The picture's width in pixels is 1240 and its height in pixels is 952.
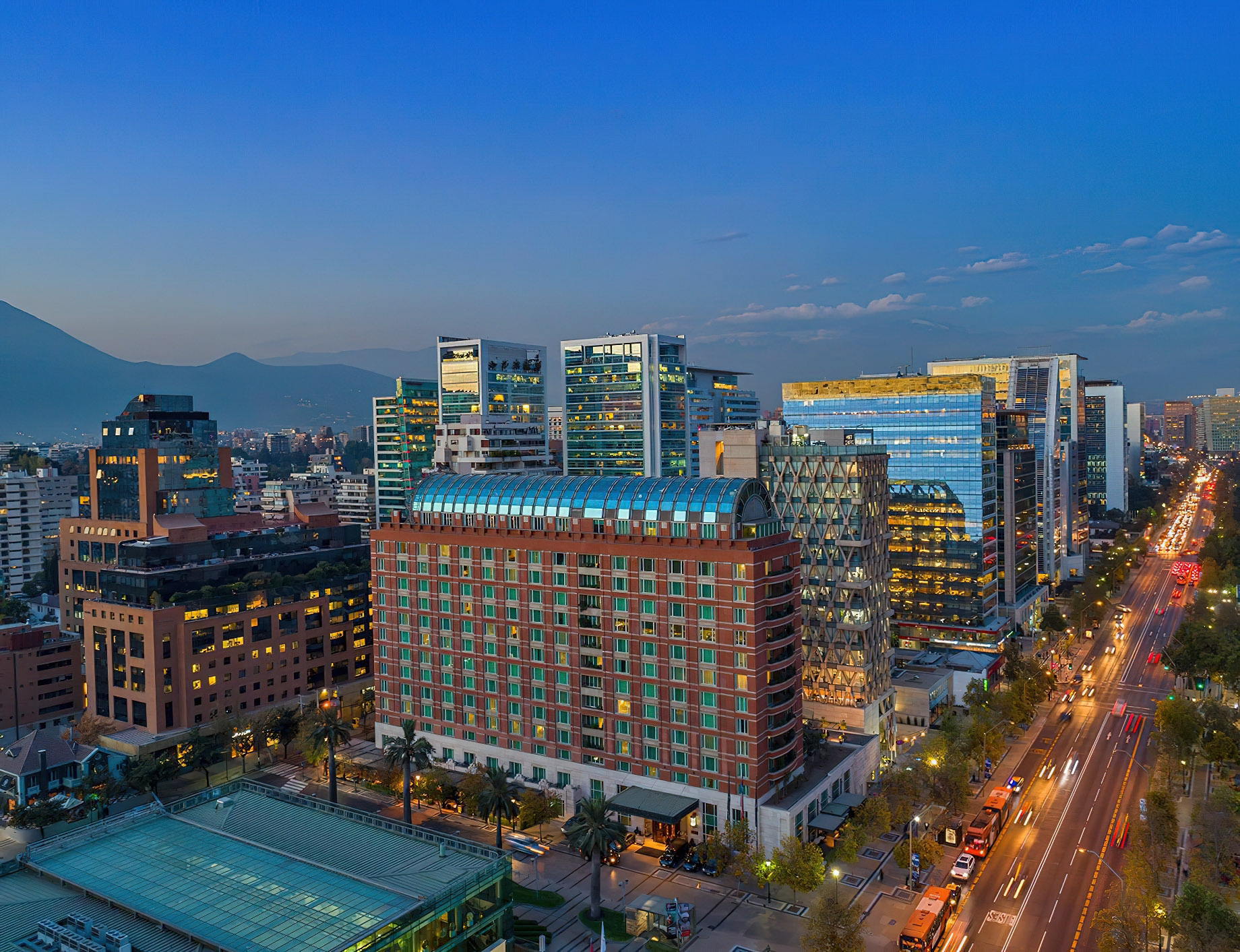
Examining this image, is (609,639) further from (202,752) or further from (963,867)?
(202,752)

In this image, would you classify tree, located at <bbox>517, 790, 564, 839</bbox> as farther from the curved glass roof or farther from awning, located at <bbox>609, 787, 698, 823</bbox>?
the curved glass roof

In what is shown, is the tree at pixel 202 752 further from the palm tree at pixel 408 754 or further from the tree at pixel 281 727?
the palm tree at pixel 408 754

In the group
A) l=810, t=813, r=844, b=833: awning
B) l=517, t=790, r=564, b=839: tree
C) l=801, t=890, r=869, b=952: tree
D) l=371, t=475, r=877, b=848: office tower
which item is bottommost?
l=810, t=813, r=844, b=833: awning

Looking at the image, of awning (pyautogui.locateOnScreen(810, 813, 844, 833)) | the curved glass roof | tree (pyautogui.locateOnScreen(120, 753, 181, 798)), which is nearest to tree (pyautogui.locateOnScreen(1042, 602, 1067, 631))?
awning (pyautogui.locateOnScreen(810, 813, 844, 833))

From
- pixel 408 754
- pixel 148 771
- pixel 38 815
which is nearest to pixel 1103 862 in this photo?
pixel 408 754

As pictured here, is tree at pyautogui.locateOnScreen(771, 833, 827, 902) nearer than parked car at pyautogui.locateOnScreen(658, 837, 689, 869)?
Yes
